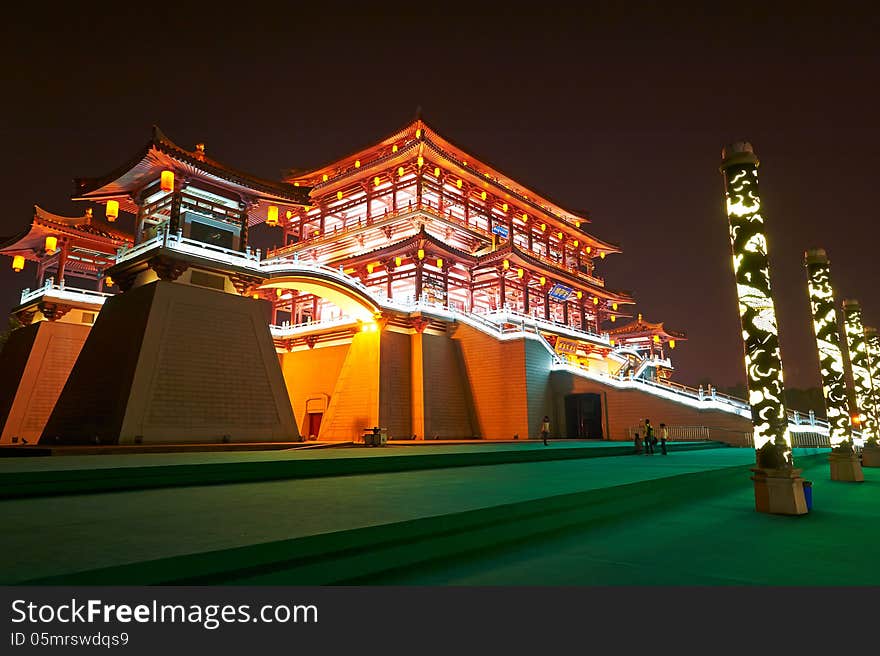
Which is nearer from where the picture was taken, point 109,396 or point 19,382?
point 109,396

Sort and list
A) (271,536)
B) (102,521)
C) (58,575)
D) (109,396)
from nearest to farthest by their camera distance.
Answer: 1. (58,575)
2. (271,536)
3. (102,521)
4. (109,396)

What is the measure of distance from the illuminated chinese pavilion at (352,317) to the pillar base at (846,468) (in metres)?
10.5

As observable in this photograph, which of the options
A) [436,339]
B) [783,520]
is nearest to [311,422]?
[436,339]

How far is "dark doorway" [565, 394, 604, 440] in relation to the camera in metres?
23.0

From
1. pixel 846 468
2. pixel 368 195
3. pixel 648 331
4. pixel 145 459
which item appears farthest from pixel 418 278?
pixel 648 331

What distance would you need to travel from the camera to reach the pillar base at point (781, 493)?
574 cm

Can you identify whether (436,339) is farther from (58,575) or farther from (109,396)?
(58,575)

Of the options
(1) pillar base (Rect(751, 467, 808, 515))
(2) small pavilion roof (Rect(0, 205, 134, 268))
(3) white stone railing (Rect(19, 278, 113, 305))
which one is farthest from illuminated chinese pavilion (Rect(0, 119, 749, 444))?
(1) pillar base (Rect(751, 467, 808, 515))

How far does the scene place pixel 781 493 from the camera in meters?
5.81

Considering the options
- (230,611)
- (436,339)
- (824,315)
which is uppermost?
(436,339)

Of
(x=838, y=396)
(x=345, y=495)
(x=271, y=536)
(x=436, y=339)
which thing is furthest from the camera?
(x=436, y=339)

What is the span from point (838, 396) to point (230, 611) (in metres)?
12.2

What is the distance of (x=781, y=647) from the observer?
237 cm

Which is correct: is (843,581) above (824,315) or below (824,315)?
below
